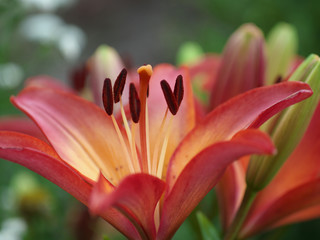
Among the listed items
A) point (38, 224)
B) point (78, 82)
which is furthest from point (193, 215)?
point (38, 224)

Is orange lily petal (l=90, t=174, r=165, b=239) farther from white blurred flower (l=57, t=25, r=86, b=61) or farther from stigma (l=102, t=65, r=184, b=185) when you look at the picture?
white blurred flower (l=57, t=25, r=86, b=61)

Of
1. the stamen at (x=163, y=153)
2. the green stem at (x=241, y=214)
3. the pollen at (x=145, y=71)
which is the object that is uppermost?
the pollen at (x=145, y=71)

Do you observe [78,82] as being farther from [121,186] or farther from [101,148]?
[121,186]

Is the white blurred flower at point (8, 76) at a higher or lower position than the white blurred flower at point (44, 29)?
lower

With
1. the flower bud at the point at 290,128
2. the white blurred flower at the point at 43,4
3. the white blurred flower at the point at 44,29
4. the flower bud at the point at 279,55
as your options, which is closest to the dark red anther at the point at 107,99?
the flower bud at the point at 290,128

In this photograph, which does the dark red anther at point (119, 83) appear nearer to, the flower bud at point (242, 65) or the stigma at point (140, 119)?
the stigma at point (140, 119)

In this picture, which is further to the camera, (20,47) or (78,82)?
(20,47)

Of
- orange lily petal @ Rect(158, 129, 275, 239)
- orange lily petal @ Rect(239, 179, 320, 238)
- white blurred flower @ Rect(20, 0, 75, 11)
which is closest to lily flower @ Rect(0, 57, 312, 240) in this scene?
orange lily petal @ Rect(158, 129, 275, 239)
